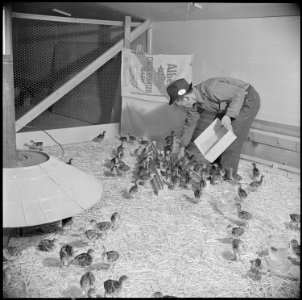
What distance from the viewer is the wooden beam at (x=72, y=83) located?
4.21 metres

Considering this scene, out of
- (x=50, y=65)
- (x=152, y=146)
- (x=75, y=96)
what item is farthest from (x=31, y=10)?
(x=152, y=146)

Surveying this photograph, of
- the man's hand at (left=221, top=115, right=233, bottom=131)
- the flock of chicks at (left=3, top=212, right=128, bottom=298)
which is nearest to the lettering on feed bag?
the man's hand at (left=221, top=115, right=233, bottom=131)

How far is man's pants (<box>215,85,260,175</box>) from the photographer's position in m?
3.43

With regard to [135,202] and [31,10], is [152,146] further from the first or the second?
[31,10]

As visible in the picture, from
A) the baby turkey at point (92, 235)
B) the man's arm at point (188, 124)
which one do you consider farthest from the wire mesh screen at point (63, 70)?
the baby turkey at point (92, 235)

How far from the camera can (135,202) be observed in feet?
9.19

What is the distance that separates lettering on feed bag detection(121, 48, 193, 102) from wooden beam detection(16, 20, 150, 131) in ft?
0.54

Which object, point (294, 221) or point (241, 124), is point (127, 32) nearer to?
point (241, 124)

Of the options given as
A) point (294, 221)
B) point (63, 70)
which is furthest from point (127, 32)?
point (294, 221)

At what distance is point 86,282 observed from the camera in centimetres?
164

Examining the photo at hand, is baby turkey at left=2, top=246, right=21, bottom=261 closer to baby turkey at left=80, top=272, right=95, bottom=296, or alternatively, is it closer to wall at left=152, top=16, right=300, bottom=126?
baby turkey at left=80, top=272, right=95, bottom=296

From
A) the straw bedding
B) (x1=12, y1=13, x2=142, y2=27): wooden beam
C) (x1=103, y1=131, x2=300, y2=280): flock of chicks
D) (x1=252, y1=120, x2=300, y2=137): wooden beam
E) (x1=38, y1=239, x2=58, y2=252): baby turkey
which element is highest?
(x1=12, y1=13, x2=142, y2=27): wooden beam

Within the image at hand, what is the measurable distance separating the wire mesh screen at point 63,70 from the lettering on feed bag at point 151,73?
0.88 ft

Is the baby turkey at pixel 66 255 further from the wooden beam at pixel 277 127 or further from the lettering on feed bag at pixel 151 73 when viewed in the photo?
the lettering on feed bag at pixel 151 73
